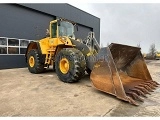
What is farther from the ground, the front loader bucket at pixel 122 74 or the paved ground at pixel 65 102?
the front loader bucket at pixel 122 74

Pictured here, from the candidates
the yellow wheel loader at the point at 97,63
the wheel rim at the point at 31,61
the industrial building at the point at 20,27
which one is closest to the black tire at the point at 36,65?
the yellow wheel loader at the point at 97,63

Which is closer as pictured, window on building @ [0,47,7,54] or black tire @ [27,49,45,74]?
black tire @ [27,49,45,74]

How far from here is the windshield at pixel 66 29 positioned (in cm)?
852

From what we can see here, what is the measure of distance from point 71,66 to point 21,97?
1930 mm

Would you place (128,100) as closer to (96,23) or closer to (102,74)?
(102,74)

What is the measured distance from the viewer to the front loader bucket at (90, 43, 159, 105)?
491 cm

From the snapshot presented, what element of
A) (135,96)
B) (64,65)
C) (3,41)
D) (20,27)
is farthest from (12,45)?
(135,96)

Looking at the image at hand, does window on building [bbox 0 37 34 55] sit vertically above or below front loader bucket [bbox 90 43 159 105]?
above

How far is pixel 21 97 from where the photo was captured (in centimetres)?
512

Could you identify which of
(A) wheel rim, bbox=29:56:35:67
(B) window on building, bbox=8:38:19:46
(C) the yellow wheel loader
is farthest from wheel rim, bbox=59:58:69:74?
(B) window on building, bbox=8:38:19:46

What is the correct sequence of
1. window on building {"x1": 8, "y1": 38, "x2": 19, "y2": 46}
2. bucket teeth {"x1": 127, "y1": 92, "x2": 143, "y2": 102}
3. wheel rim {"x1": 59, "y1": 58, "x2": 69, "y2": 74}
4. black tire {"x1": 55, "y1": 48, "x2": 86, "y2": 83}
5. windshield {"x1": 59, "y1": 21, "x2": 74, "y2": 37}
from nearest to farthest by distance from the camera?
bucket teeth {"x1": 127, "y1": 92, "x2": 143, "y2": 102} < black tire {"x1": 55, "y1": 48, "x2": 86, "y2": 83} < wheel rim {"x1": 59, "y1": 58, "x2": 69, "y2": 74} < windshield {"x1": 59, "y1": 21, "x2": 74, "y2": 37} < window on building {"x1": 8, "y1": 38, "x2": 19, "y2": 46}

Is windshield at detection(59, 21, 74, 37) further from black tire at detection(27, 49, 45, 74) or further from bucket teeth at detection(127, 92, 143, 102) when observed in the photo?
bucket teeth at detection(127, 92, 143, 102)

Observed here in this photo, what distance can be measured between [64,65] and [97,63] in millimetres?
1818

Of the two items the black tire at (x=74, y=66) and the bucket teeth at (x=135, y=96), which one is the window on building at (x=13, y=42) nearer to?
the black tire at (x=74, y=66)
